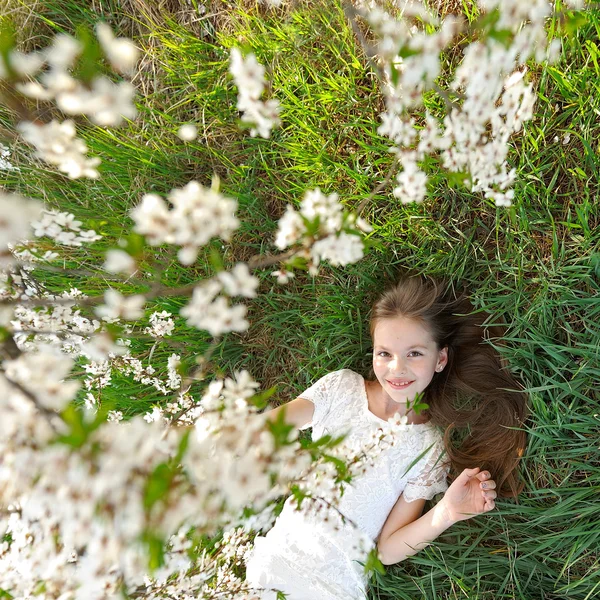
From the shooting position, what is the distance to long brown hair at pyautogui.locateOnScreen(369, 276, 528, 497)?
193 centimetres

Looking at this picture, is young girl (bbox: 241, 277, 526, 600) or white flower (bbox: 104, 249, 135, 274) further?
young girl (bbox: 241, 277, 526, 600)

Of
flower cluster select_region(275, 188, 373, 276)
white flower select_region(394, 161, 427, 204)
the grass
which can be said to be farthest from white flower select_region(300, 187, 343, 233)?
the grass

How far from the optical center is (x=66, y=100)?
743mm

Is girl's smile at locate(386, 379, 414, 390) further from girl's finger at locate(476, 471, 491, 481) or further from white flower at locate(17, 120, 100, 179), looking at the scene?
white flower at locate(17, 120, 100, 179)

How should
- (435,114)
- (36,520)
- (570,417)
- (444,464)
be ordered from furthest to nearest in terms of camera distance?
(444,464) < (435,114) < (570,417) < (36,520)

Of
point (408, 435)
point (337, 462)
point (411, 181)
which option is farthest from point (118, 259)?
point (408, 435)

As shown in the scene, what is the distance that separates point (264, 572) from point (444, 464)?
31.5 inches

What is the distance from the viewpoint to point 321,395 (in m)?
2.06

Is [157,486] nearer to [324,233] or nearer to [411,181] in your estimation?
[324,233]

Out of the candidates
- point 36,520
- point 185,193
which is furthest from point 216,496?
point 36,520

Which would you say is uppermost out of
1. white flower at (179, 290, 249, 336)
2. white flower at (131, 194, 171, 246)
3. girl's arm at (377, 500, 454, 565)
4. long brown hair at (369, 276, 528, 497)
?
white flower at (131, 194, 171, 246)

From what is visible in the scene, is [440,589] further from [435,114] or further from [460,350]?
[435,114]

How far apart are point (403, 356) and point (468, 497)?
0.56 meters

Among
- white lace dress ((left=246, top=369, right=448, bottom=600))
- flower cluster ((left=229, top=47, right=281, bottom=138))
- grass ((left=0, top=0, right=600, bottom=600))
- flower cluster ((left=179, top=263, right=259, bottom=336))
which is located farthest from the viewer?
white lace dress ((left=246, top=369, right=448, bottom=600))
